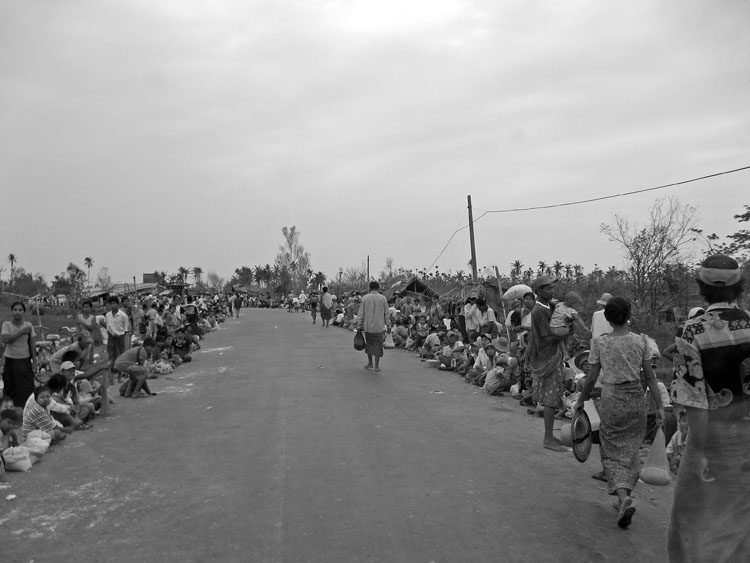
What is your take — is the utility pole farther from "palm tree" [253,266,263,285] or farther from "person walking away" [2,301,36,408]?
"palm tree" [253,266,263,285]

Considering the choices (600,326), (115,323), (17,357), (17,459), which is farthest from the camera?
(115,323)

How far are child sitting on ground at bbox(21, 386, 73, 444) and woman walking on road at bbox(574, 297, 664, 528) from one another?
20.7ft

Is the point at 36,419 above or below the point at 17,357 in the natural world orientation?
below

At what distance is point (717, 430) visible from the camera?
10.4 ft

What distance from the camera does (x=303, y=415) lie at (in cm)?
838

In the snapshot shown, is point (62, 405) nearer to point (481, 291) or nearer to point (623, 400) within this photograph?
point (623, 400)

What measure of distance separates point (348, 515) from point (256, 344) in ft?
49.7

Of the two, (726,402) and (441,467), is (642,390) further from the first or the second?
(441,467)

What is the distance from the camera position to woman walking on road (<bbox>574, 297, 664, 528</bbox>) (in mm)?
4582

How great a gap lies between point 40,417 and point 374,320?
680 cm

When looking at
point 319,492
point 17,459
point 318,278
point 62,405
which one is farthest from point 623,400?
point 318,278

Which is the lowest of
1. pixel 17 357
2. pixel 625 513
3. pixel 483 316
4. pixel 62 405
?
pixel 625 513

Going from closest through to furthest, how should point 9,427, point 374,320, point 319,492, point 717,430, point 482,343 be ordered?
point 717,430 → point 319,492 → point 9,427 → point 482,343 → point 374,320

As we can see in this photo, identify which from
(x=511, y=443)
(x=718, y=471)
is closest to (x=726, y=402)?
(x=718, y=471)
